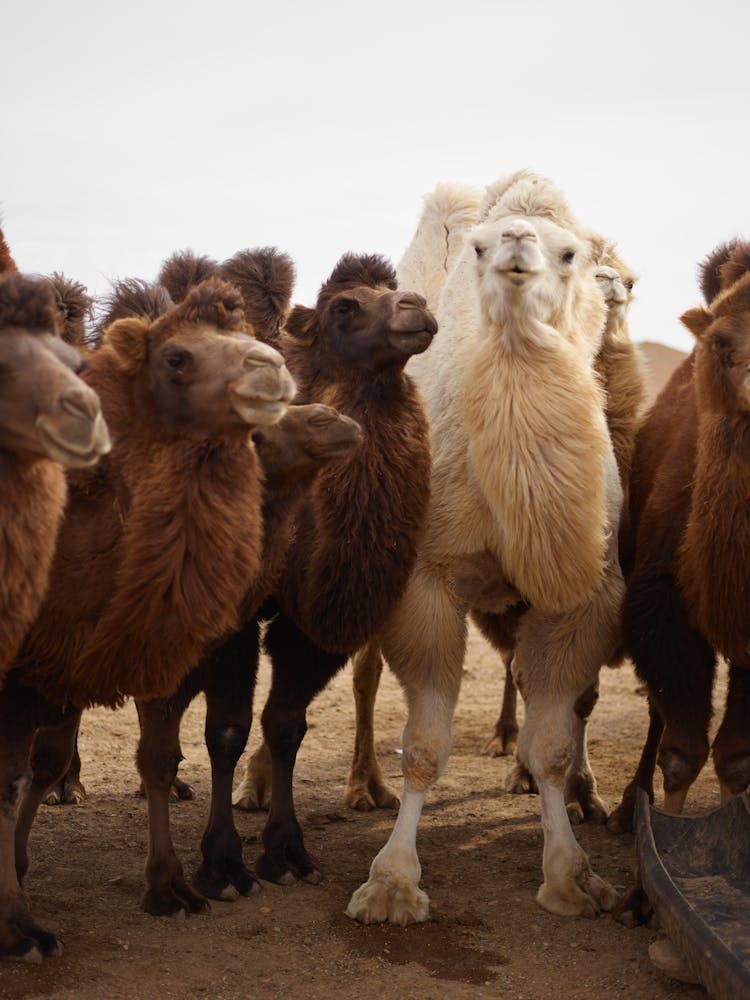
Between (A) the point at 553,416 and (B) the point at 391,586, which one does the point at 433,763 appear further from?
(A) the point at 553,416

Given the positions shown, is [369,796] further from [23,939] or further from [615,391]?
[23,939]

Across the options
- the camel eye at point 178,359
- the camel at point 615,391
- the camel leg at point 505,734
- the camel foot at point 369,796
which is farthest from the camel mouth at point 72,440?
the camel leg at point 505,734

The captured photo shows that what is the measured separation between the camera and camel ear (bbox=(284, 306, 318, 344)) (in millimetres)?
6250

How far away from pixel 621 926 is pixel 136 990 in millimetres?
1966

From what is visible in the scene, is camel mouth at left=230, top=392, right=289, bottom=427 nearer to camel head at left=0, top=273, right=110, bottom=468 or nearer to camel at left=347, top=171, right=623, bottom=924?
camel head at left=0, top=273, right=110, bottom=468

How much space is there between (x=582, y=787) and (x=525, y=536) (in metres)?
2.18

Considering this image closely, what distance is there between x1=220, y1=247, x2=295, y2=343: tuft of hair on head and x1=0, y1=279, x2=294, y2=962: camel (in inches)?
66.4

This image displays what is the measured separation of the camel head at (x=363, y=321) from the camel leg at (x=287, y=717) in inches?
47.1

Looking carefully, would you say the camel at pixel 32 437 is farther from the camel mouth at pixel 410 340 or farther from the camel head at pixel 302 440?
the camel mouth at pixel 410 340

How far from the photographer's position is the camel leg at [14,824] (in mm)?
4891

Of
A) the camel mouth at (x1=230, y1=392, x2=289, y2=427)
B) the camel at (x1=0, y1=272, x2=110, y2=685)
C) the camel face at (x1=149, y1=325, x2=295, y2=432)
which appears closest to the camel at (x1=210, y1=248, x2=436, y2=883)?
the camel face at (x1=149, y1=325, x2=295, y2=432)

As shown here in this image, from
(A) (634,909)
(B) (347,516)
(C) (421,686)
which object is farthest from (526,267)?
(A) (634,909)

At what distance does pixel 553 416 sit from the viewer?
576 centimetres

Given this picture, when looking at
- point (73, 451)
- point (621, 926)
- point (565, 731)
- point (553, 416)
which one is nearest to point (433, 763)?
point (565, 731)
